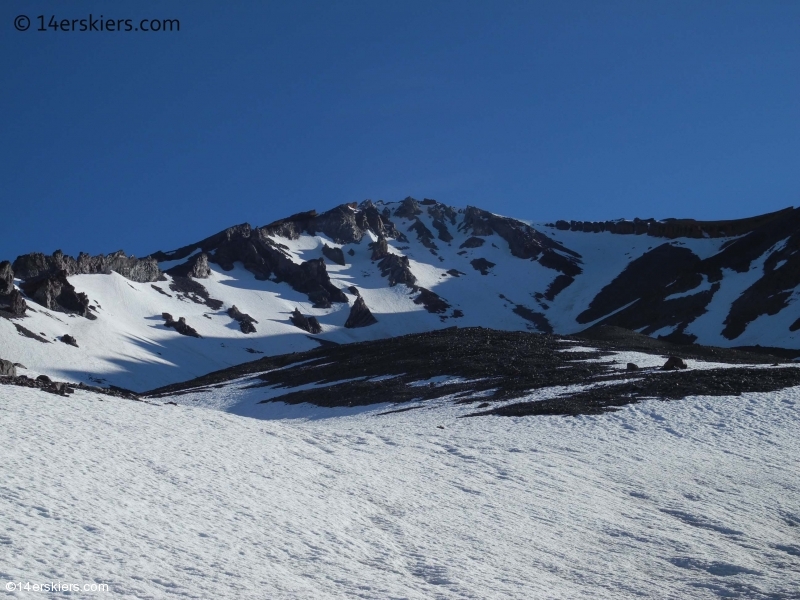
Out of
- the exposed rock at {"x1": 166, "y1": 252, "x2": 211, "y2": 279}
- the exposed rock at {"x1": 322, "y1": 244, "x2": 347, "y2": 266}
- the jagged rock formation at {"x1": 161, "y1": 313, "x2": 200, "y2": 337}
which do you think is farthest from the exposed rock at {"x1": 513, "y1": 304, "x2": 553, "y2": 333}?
the jagged rock formation at {"x1": 161, "y1": 313, "x2": 200, "y2": 337}

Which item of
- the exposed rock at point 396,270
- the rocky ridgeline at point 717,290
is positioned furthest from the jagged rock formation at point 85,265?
the rocky ridgeline at point 717,290

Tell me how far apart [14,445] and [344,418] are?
2736 centimetres

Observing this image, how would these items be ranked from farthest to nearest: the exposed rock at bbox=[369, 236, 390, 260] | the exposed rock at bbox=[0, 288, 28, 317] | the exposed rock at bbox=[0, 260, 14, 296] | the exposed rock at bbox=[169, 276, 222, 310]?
the exposed rock at bbox=[369, 236, 390, 260] < the exposed rock at bbox=[169, 276, 222, 310] < the exposed rock at bbox=[0, 260, 14, 296] < the exposed rock at bbox=[0, 288, 28, 317]

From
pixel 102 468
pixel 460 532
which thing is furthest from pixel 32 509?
pixel 460 532

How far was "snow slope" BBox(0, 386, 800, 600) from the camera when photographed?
40.0ft

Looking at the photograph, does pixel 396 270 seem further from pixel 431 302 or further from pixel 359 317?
pixel 359 317

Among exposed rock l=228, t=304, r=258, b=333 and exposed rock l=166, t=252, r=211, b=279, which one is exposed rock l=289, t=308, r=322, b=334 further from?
exposed rock l=166, t=252, r=211, b=279

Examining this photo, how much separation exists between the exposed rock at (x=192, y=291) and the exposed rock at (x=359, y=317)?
26.8 metres

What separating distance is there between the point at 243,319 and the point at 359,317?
2506 cm

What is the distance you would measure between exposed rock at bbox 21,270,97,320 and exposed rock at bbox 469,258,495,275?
110 meters

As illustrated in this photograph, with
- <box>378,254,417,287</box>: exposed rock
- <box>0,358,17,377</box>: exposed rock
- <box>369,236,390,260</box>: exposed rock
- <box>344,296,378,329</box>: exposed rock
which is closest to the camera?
<box>0,358,17,377</box>: exposed rock

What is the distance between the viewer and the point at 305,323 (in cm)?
13725

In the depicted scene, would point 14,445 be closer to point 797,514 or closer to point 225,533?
point 225,533

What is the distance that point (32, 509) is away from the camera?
42.0 ft
